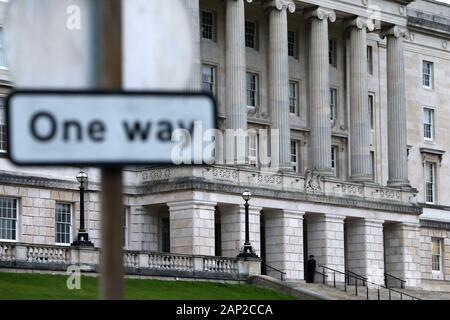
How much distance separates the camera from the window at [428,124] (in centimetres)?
8588

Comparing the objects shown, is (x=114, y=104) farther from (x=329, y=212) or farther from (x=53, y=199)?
(x=329, y=212)

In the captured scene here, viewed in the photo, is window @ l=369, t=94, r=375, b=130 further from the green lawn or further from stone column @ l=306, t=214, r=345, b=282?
the green lawn

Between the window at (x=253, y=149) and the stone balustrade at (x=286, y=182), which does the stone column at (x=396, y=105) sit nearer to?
the stone balustrade at (x=286, y=182)

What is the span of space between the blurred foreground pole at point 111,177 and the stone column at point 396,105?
234 feet

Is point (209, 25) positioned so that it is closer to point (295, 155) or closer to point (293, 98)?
point (293, 98)

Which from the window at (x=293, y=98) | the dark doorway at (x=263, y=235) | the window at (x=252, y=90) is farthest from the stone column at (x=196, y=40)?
the window at (x=293, y=98)

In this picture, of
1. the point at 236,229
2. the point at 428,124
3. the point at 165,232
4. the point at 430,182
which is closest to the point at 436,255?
the point at 430,182

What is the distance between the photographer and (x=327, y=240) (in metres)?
71.0

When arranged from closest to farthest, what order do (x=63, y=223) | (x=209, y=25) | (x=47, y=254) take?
(x=47, y=254) < (x=63, y=223) < (x=209, y=25)

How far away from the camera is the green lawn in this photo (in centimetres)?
4750

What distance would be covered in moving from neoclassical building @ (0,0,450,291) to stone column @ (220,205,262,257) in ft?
0.23

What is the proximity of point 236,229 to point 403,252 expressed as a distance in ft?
45.1

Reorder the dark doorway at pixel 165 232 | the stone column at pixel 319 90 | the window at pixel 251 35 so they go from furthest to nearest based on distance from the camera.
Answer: the window at pixel 251 35
the stone column at pixel 319 90
the dark doorway at pixel 165 232

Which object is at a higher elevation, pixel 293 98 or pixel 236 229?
pixel 293 98
